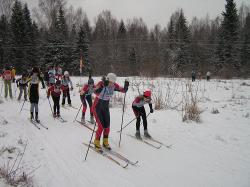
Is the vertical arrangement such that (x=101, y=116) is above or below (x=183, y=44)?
below

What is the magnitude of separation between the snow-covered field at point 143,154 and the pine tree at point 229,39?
29.6 metres

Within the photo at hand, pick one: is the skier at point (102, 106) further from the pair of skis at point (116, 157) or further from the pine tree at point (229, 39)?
the pine tree at point (229, 39)

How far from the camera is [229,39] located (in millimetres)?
37344

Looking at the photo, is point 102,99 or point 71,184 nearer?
point 71,184

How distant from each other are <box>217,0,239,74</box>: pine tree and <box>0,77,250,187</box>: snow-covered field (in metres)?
29.6

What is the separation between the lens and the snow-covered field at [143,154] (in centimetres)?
513

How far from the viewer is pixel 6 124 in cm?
861

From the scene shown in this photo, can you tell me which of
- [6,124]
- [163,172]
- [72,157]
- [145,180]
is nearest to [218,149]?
[163,172]

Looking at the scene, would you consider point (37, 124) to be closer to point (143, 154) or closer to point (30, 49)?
point (143, 154)

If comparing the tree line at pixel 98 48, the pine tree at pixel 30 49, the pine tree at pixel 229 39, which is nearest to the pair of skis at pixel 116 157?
the tree line at pixel 98 48

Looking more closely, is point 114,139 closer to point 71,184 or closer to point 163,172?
point 163,172

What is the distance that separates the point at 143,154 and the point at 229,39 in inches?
1419

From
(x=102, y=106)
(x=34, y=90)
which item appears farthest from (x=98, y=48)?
(x=102, y=106)

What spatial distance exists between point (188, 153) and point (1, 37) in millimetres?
40946
